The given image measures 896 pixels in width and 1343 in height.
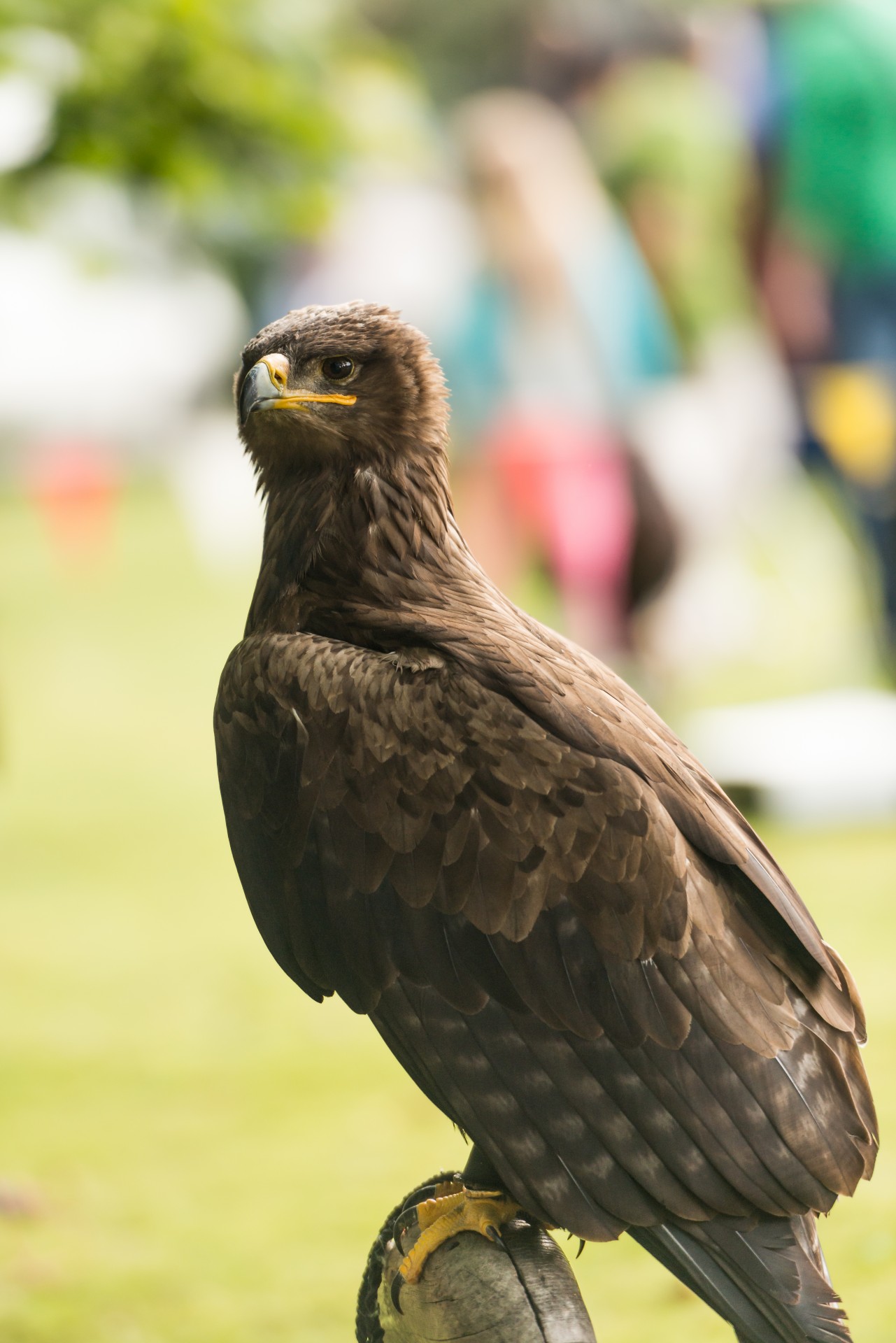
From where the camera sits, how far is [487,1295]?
2336mm

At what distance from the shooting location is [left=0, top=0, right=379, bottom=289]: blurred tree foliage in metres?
3.74

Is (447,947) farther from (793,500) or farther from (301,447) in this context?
(793,500)

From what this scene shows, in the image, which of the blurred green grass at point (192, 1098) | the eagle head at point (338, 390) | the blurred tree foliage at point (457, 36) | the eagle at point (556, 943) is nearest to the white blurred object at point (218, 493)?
the blurred green grass at point (192, 1098)

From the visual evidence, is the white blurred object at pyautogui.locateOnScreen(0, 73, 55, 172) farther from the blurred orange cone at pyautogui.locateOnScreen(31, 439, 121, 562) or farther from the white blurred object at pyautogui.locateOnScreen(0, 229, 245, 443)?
the white blurred object at pyautogui.locateOnScreen(0, 229, 245, 443)

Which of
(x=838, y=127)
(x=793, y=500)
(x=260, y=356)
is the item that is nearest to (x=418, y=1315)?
(x=260, y=356)

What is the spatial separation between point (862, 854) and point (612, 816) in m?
3.96

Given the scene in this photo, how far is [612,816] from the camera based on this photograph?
2.23 metres

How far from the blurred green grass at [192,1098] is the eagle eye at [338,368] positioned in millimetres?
1832

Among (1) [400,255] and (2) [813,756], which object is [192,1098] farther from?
(1) [400,255]

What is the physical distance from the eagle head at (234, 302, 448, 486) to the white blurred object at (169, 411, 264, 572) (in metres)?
9.61

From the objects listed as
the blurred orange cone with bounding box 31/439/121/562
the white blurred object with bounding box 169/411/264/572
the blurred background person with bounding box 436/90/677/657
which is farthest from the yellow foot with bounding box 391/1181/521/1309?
the blurred orange cone with bounding box 31/439/121/562

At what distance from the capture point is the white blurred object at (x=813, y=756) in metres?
6.15

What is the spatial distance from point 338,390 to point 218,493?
39.1 ft

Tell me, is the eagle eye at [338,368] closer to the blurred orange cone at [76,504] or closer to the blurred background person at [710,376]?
the blurred background person at [710,376]
